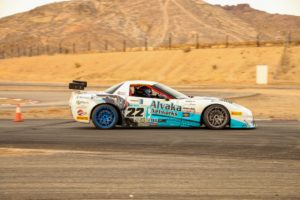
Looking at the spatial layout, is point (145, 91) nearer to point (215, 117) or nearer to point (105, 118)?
point (105, 118)

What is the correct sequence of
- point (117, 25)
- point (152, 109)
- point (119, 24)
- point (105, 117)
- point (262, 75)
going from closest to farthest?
point (152, 109) < point (105, 117) < point (262, 75) < point (117, 25) < point (119, 24)

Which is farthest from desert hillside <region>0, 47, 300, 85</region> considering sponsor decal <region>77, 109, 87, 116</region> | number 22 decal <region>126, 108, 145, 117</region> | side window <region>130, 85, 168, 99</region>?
sponsor decal <region>77, 109, 87, 116</region>

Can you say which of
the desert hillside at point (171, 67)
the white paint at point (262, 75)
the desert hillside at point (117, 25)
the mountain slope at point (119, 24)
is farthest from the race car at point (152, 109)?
the mountain slope at point (119, 24)

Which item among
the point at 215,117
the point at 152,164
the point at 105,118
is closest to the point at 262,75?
the point at 215,117

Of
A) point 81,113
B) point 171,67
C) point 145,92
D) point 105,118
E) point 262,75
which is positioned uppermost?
point 171,67

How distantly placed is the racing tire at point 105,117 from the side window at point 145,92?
67 centimetres

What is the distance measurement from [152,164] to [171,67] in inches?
2133

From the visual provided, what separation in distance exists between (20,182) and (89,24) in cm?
13446

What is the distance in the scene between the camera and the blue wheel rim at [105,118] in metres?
16.1

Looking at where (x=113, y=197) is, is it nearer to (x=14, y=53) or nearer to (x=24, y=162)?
(x=24, y=162)

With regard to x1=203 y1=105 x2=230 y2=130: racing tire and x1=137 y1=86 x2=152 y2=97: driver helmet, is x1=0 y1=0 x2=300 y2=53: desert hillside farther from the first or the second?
x1=203 y1=105 x2=230 y2=130: racing tire

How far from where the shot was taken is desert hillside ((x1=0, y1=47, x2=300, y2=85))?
5666 cm

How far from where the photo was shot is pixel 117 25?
462 ft

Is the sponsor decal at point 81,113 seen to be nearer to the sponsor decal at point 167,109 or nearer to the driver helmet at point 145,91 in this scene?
the driver helmet at point 145,91
